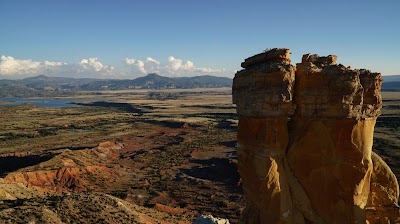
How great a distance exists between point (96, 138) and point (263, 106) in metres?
83.3

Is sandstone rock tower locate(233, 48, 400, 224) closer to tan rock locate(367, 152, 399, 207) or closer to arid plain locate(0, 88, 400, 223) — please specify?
tan rock locate(367, 152, 399, 207)

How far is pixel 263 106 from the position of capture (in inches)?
505

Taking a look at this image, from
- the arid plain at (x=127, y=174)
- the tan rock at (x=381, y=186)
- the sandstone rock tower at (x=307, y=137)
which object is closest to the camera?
the sandstone rock tower at (x=307, y=137)

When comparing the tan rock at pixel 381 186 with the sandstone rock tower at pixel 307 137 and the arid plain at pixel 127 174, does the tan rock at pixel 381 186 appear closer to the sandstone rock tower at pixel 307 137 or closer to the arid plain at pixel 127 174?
the sandstone rock tower at pixel 307 137

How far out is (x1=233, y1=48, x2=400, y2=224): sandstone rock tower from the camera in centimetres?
1273

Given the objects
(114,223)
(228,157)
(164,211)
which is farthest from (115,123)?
(114,223)

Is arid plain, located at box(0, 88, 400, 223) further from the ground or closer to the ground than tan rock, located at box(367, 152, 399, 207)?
closer to the ground

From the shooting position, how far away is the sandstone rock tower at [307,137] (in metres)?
12.7

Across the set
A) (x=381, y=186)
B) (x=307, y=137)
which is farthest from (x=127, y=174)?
(x=307, y=137)

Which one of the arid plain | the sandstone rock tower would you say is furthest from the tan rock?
the arid plain

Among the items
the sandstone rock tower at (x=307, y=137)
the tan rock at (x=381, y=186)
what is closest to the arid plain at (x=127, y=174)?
the sandstone rock tower at (x=307, y=137)

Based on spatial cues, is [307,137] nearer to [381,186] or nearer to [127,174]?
[381,186]

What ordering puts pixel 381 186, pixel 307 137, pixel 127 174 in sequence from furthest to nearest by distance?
pixel 127 174 < pixel 381 186 < pixel 307 137

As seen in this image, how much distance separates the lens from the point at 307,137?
13.3 meters
